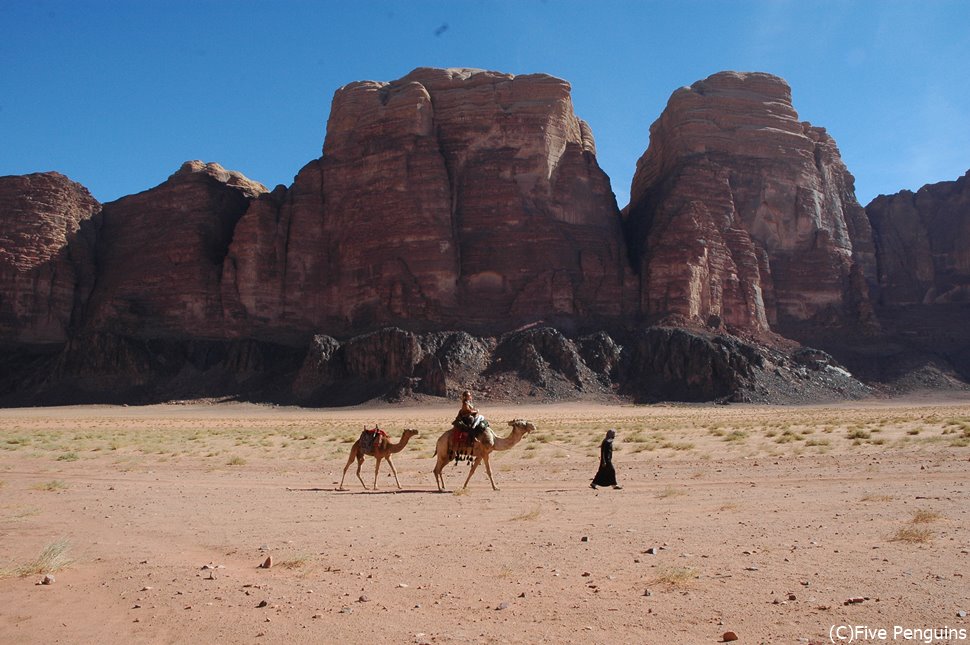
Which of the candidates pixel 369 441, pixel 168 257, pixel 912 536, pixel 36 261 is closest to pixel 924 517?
pixel 912 536

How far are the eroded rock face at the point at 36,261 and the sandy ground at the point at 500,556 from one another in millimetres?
91177

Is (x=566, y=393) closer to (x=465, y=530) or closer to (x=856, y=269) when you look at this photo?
(x=856, y=269)

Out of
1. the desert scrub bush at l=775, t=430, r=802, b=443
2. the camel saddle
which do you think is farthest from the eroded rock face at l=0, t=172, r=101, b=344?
the camel saddle

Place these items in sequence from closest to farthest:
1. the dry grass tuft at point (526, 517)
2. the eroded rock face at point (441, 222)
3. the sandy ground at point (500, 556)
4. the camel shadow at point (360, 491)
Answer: the sandy ground at point (500, 556) → the dry grass tuft at point (526, 517) → the camel shadow at point (360, 491) → the eroded rock face at point (441, 222)

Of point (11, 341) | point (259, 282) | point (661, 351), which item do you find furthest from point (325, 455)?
point (11, 341)

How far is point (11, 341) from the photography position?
323ft

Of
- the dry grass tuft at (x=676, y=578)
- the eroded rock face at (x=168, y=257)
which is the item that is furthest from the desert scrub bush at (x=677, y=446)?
the eroded rock face at (x=168, y=257)

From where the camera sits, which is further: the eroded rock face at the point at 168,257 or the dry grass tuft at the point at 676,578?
the eroded rock face at the point at 168,257

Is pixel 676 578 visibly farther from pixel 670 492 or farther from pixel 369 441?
pixel 369 441

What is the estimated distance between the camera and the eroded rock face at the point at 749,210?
3610 inches

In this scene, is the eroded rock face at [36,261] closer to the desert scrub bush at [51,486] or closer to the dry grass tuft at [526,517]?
the desert scrub bush at [51,486]

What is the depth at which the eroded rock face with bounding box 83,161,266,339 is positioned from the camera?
318ft

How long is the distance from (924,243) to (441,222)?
2864 inches

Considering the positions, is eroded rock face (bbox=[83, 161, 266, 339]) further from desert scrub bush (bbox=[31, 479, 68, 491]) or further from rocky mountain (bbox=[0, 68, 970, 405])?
desert scrub bush (bbox=[31, 479, 68, 491])
